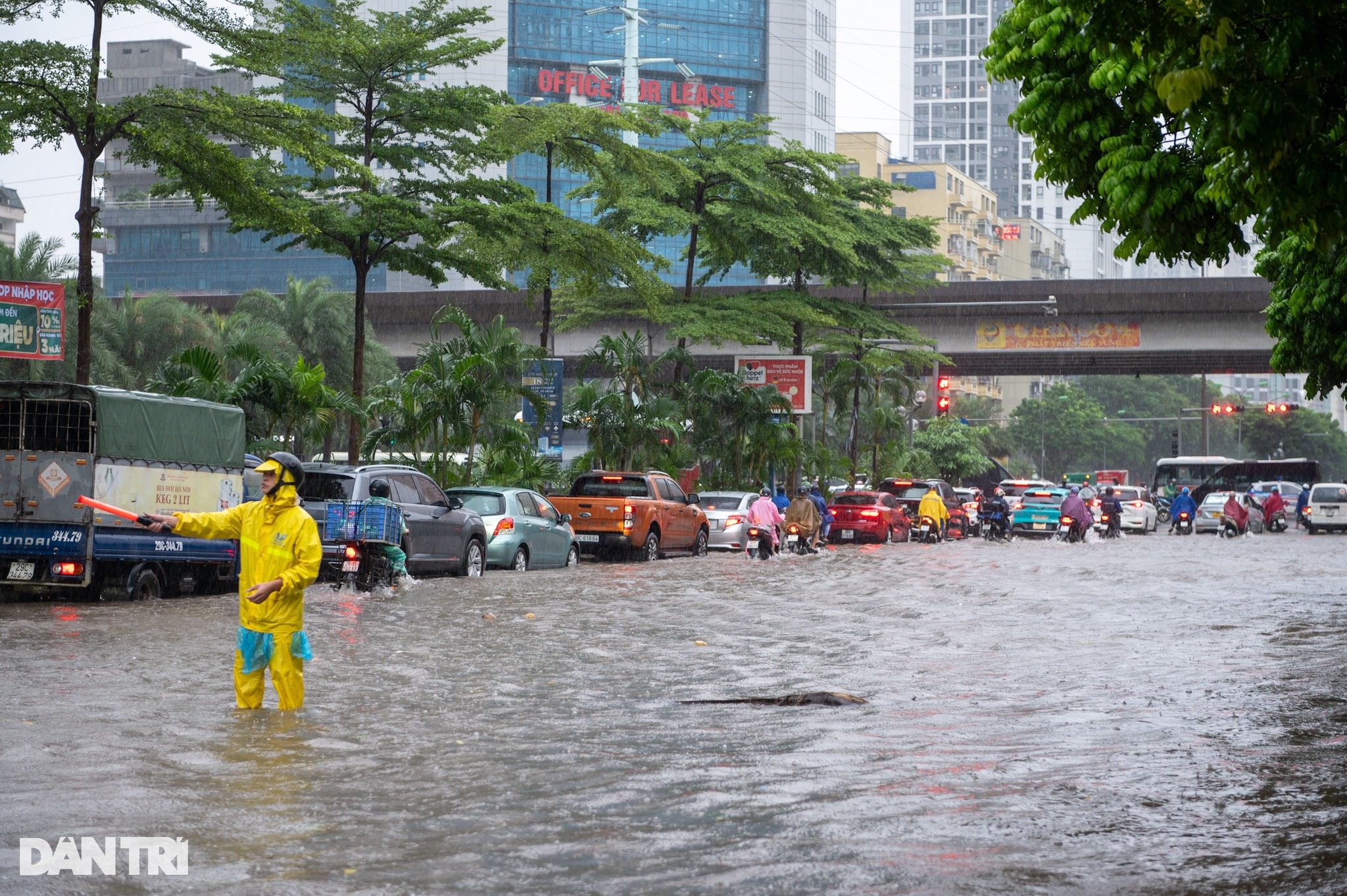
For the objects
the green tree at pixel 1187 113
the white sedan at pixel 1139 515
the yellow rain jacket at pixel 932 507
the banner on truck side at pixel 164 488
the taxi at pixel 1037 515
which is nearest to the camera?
the green tree at pixel 1187 113

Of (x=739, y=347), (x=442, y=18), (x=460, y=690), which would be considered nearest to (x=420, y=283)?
(x=739, y=347)

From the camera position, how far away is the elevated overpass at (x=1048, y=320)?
5125cm

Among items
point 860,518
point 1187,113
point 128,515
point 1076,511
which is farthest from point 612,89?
point 1187,113

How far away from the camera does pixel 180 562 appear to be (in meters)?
19.8

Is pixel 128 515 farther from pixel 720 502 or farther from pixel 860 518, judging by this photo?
pixel 860 518

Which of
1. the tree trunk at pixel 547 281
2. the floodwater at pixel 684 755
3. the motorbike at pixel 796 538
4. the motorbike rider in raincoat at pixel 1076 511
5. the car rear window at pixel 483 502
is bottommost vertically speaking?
the floodwater at pixel 684 755

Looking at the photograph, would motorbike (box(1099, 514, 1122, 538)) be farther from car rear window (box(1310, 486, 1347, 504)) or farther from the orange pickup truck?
the orange pickup truck

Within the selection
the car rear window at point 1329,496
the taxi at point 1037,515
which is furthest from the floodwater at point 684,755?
the car rear window at point 1329,496

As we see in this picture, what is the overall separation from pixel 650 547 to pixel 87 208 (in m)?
13.1

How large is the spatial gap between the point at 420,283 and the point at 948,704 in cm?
12613

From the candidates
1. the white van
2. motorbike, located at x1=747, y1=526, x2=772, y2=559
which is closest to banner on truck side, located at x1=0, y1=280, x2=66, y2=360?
motorbike, located at x1=747, y1=526, x2=772, y2=559

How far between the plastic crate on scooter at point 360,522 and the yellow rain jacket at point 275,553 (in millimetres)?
10881

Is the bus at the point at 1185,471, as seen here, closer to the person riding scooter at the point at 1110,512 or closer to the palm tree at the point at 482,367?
the person riding scooter at the point at 1110,512

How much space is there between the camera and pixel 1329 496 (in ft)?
186
